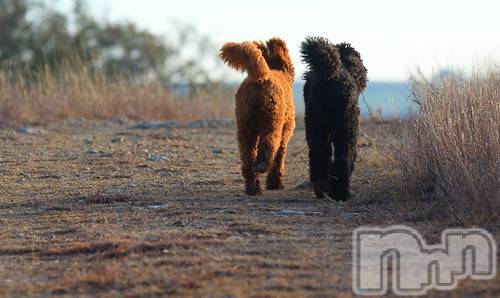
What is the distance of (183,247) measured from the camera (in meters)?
6.86

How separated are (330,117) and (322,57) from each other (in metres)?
0.58

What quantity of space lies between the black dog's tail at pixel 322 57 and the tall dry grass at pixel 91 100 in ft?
35.6

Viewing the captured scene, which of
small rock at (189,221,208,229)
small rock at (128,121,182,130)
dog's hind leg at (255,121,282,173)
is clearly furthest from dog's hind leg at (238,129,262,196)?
small rock at (128,121,182,130)

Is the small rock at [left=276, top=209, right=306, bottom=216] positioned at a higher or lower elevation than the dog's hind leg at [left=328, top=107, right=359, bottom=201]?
lower

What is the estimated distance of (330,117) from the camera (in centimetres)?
903

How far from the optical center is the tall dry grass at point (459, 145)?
752cm

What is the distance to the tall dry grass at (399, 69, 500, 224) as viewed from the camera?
24.7 ft

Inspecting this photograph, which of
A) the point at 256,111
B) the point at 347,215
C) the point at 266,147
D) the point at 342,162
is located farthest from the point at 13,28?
the point at 347,215

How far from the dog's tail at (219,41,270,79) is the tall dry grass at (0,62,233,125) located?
405 inches

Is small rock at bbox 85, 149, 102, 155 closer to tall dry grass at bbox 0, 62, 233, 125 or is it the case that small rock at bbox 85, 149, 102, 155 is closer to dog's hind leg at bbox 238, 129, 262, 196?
dog's hind leg at bbox 238, 129, 262, 196

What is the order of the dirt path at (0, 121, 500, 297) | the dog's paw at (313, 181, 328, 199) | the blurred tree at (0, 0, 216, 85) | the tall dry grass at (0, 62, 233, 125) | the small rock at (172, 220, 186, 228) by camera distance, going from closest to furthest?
the dirt path at (0, 121, 500, 297)
the small rock at (172, 220, 186, 228)
the dog's paw at (313, 181, 328, 199)
the tall dry grass at (0, 62, 233, 125)
the blurred tree at (0, 0, 216, 85)

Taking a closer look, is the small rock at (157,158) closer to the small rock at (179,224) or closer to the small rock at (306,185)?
the small rock at (306,185)

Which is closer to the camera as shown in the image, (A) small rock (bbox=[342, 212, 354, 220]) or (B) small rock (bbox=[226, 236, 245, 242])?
(B) small rock (bbox=[226, 236, 245, 242])

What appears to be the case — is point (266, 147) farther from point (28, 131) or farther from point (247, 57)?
point (28, 131)
